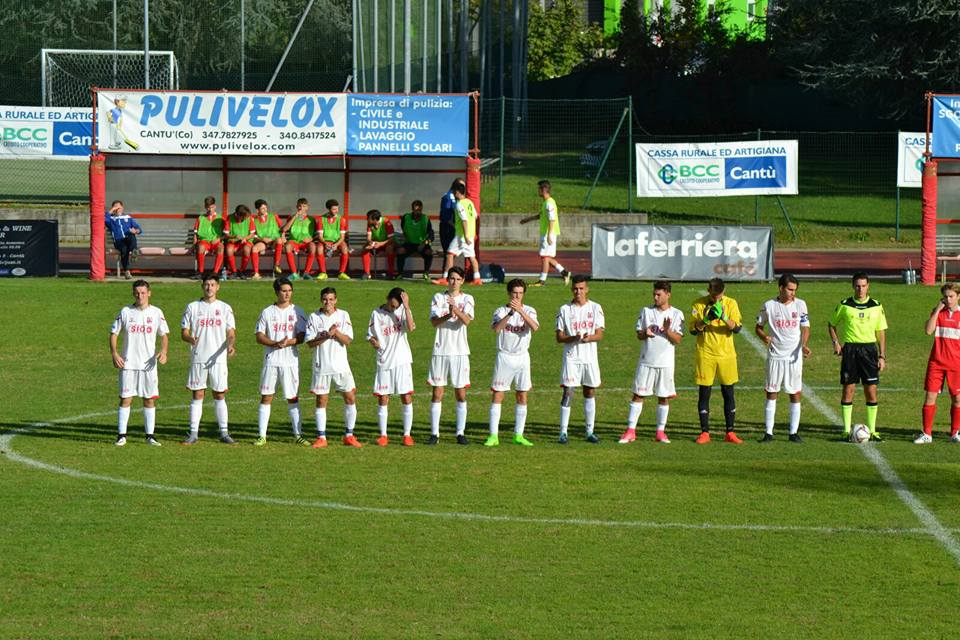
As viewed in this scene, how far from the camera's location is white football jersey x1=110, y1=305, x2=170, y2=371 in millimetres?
16500

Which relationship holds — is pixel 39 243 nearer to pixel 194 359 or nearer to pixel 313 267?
pixel 313 267

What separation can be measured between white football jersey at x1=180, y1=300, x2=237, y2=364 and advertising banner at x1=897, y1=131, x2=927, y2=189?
24083mm

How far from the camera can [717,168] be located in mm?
35250

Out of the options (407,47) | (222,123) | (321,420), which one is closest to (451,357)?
(321,420)

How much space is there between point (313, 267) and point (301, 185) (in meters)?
1.86

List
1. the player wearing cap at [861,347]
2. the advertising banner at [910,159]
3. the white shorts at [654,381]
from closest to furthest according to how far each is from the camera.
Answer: the white shorts at [654,381] < the player wearing cap at [861,347] < the advertising banner at [910,159]

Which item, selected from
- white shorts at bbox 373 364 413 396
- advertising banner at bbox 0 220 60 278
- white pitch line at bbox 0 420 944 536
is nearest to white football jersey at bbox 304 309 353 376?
white shorts at bbox 373 364 413 396

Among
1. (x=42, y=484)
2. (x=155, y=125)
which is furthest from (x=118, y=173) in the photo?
(x=42, y=484)

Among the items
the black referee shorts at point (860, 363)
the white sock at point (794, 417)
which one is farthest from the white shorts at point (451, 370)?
the black referee shorts at point (860, 363)

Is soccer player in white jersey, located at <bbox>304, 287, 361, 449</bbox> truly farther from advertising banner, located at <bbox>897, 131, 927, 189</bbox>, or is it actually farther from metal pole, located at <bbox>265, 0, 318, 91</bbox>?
metal pole, located at <bbox>265, 0, 318, 91</bbox>

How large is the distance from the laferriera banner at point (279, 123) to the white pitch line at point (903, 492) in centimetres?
1311

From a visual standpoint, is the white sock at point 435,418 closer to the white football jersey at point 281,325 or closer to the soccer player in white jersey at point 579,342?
the soccer player in white jersey at point 579,342

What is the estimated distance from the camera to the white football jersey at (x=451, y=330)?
1673 cm

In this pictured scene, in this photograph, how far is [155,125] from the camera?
30516 mm
